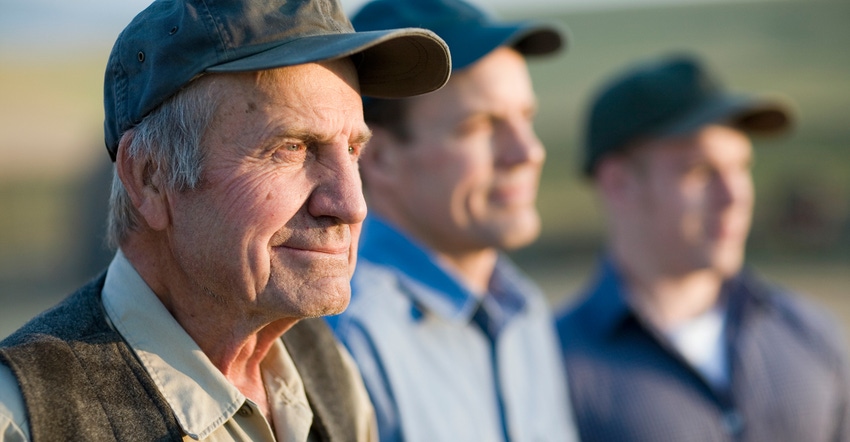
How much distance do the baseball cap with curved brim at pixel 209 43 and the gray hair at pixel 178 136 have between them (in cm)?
2

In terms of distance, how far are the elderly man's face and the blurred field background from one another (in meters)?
9.54

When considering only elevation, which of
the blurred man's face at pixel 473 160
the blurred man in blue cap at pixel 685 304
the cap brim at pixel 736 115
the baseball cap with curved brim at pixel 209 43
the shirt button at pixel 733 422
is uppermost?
the baseball cap with curved brim at pixel 209 43

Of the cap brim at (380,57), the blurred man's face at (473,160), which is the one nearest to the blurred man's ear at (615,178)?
the blurred man's face at (473,160)

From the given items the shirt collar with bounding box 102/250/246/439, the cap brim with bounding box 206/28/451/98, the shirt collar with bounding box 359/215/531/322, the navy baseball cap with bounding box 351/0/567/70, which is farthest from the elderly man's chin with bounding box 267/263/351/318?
the navy baseball cap with bounding box 351/0/567/70

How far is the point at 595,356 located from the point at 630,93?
133cm

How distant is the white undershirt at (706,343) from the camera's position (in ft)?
12.0

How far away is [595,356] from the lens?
142 inches

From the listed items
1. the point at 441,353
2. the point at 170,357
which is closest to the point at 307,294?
the point at 170,357

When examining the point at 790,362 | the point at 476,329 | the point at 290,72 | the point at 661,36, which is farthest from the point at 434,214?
the point at 661,36

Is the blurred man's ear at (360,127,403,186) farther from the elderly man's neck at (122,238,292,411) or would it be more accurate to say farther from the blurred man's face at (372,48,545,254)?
the elderly man's neck at (122,238,292,411)

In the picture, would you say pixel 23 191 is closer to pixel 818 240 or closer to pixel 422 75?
pixel 818 240

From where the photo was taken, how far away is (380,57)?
1943 mm

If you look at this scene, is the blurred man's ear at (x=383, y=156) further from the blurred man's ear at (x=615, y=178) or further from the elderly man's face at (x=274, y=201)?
the blurred man's ear at (x=615, y=178)

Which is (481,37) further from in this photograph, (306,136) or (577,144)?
(577,144)
